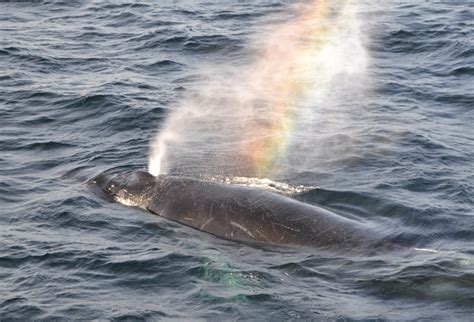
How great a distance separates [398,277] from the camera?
43.4 ft

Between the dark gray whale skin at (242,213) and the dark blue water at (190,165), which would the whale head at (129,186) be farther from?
the dark blue water at (190,165)

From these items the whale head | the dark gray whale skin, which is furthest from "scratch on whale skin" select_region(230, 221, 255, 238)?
the whale head

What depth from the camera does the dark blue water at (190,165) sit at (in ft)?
43.3

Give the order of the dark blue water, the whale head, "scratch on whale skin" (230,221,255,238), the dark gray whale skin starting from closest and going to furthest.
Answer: the dark blue water
the dark gray whale skin
"scratch on whale skin" (230,221,255,238)
the whale head

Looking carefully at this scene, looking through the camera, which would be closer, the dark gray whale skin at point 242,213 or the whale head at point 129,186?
the dark gray whale skin at point 242,213

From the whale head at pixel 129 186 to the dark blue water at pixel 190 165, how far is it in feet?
1.14

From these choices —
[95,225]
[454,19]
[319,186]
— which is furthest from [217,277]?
[454,19]

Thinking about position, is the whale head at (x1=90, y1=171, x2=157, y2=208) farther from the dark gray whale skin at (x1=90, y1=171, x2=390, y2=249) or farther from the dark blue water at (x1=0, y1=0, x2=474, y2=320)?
the dark blue water at (x1=0, y1=0, x2=474, y2=320)

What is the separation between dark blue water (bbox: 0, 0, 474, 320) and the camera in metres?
13.2

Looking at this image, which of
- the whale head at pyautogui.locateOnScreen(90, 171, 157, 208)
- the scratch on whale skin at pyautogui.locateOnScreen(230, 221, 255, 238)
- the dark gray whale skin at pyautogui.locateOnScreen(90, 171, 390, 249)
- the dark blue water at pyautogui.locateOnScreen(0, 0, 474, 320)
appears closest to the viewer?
the dark blue water at pyautogui.locateOnScreen(0, 0, 474, 320)

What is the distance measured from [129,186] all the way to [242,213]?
9.92 ft

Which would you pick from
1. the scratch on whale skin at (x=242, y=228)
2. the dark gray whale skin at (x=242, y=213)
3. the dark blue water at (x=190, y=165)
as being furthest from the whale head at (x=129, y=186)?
the scratch on whale skin at (x=242, y=228)

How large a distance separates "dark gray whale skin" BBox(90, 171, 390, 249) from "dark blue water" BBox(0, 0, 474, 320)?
1.10ft

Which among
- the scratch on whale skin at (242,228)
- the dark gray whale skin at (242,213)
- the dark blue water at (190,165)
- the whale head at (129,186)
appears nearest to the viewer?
the dark blue water at (190,165)
